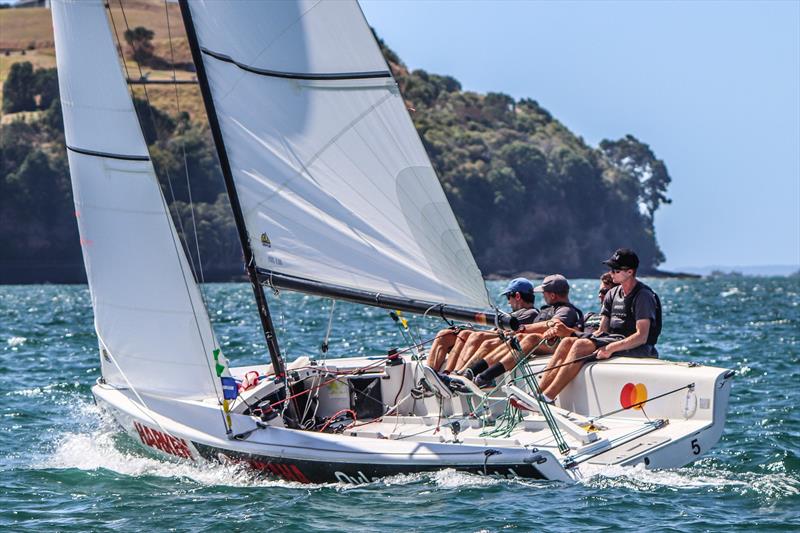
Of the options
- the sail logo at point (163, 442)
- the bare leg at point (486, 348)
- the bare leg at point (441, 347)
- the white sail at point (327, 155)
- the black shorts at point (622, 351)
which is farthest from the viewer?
the bare leg at point (441, 347)

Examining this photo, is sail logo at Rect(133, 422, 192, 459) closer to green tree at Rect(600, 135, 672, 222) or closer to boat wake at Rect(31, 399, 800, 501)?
boat wake at Rect(31, 399, 800, 501)

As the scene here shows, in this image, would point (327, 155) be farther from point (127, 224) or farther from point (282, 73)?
point (127, 224)

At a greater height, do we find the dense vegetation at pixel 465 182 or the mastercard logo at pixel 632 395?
the dense vegetation at pixel 465 182

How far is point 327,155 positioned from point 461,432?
2.60m

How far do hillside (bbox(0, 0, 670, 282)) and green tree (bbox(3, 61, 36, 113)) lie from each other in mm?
520

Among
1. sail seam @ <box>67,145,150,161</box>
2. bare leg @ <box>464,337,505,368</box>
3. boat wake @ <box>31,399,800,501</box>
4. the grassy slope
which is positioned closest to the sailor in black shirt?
bare leg @ <box>464,337,505,368</box>

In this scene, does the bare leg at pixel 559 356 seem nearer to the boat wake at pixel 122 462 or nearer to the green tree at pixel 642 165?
the boat wake at pixel 122 462

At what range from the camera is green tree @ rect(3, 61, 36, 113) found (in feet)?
325

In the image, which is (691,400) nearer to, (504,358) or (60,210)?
(504,358)

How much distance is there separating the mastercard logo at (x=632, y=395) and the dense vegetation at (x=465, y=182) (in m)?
64.4

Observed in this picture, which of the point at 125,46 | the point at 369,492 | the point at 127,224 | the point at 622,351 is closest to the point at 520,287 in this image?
the point at 622,351

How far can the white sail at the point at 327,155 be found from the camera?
9828mm

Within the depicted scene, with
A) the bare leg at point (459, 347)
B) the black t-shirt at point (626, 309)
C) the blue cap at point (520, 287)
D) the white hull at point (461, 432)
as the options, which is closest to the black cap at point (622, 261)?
the black t-shirt at point (626, 309)

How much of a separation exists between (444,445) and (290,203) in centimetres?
242
